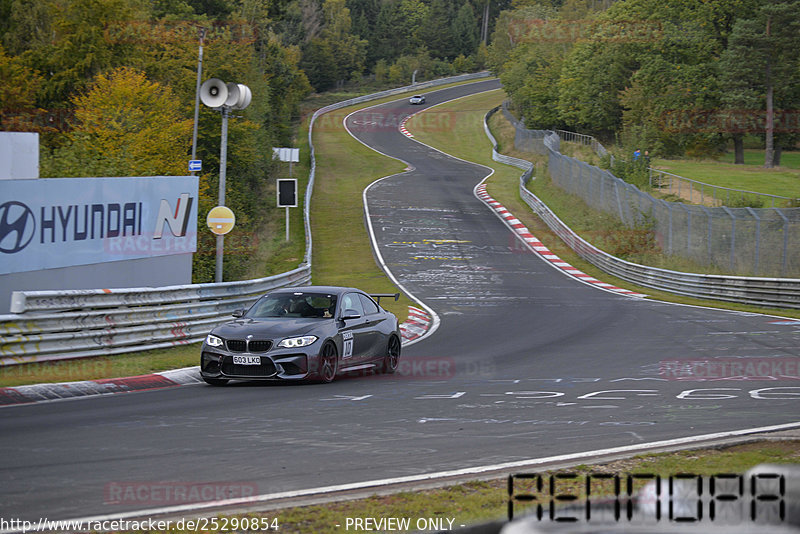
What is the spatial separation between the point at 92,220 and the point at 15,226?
84.4 inches

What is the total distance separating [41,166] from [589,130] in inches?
2817

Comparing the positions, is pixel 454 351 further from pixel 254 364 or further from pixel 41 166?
pixel 41 166

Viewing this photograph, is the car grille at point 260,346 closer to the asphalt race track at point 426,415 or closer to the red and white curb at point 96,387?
the asphalt race track at point 426,415

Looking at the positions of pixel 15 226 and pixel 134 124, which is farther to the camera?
pixel 134 124

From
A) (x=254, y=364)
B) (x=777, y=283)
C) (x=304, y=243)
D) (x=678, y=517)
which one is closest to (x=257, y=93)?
(x=304, y=243)

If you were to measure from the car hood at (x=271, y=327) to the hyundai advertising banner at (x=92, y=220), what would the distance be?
3.93m

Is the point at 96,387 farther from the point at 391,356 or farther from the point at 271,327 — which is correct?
the point at 391,356

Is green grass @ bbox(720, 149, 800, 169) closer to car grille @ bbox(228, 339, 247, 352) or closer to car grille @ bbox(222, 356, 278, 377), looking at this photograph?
car grille @ bbox(222, 356, 278, 377)

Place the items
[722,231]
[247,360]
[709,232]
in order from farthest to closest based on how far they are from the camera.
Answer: [709,232]
[722,231]
[247,360]

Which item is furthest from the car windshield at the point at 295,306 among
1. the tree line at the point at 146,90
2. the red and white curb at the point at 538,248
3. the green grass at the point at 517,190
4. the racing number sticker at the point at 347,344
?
the red and white curb at the point at 538,248

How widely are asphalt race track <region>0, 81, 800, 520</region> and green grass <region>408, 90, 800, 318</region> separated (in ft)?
32.4

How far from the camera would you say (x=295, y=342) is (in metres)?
12.8

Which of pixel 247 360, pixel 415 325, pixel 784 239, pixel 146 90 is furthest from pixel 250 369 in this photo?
pixel 146 90

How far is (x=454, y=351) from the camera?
18.0 meters
